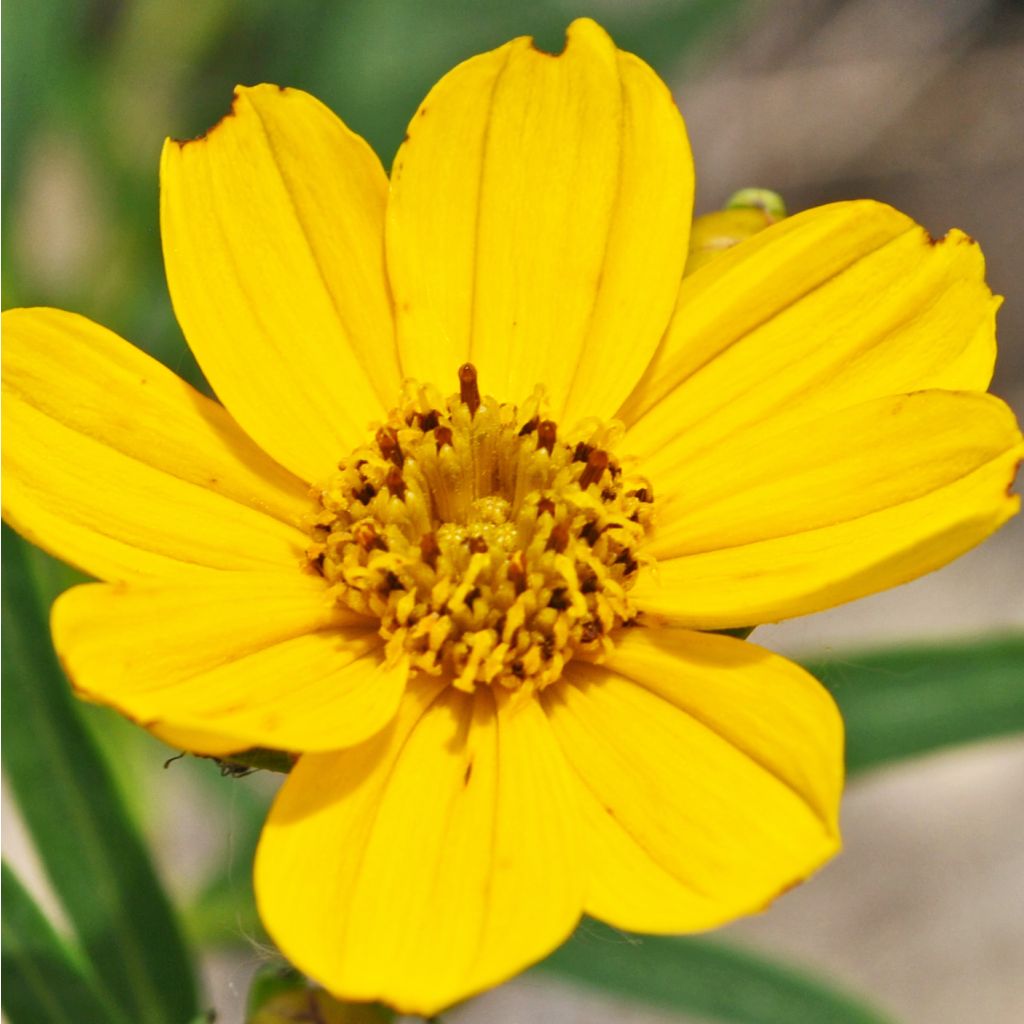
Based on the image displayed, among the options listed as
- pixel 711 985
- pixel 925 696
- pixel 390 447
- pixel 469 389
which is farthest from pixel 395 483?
pixel 711 985

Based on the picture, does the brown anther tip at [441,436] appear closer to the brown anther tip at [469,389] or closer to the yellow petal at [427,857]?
the brown anther tip at [469,389]

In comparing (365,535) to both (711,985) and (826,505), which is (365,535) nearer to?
(826,505)

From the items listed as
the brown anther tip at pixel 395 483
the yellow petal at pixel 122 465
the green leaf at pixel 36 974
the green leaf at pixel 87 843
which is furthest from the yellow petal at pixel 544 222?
the green leaf at pixel 36 974

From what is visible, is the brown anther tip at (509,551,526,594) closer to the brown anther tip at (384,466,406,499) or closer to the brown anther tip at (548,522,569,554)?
the brown anther tip at (548,522,569,554)

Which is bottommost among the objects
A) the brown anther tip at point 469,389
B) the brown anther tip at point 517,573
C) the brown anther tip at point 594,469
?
the brown anther tip at point 517,573

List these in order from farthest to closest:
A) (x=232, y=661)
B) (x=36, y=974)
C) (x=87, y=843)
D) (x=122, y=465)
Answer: (x=87, y=843)
(x=36, y=974)
(x=122, y=465)
(x=232, y=661)

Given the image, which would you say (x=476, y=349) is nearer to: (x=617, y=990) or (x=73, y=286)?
(x=617, y=990)
